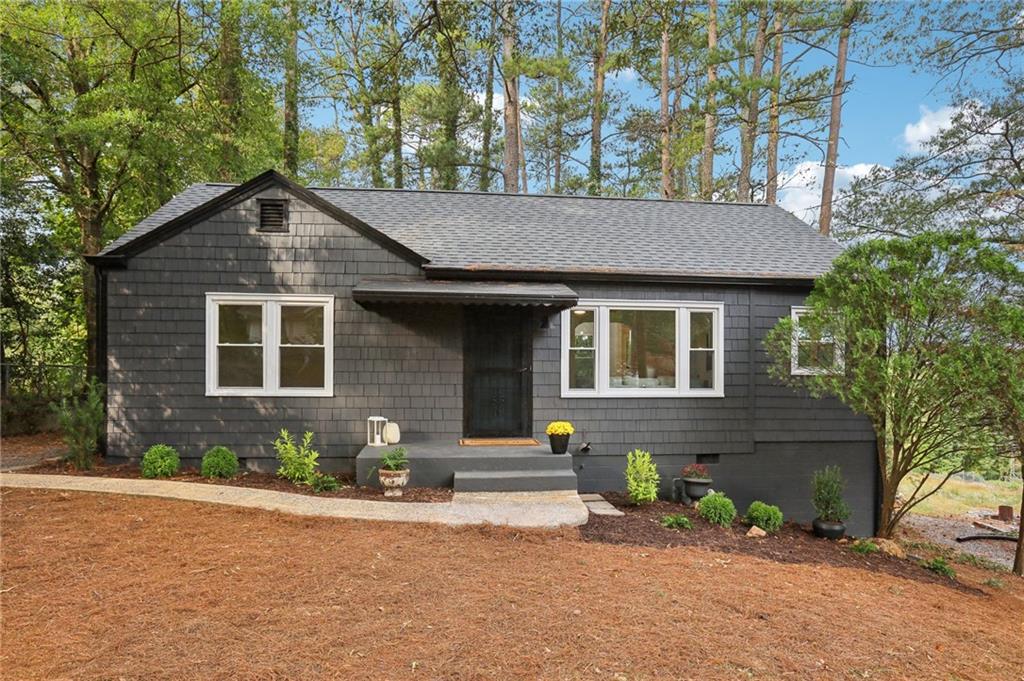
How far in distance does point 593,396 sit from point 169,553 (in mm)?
5427

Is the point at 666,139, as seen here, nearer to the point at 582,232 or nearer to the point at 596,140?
the point at 596,140

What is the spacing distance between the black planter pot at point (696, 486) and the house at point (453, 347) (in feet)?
2.34

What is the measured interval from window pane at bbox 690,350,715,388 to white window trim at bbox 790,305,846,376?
111cm

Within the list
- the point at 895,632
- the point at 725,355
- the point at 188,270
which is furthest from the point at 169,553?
the point at 725,355

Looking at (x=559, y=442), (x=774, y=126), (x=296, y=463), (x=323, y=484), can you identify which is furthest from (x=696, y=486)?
(x=774, y=126)

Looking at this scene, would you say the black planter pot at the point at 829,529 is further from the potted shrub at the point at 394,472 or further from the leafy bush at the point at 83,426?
the leafy bush at the point at 83,426

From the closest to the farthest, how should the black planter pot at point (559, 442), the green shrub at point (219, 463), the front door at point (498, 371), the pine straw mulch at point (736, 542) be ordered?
1. the pine straw mulch at point (736, 542)
2. the black planter pot at point (559, 442)
3. the green shrub at point (219, 463)
4. the front door at point (498, 371)

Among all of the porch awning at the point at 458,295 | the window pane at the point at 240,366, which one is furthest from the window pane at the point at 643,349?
the window pane at the point at 240,366

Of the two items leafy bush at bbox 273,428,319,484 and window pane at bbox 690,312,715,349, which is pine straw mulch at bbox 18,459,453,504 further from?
window pane at bbox 690,312,715,349

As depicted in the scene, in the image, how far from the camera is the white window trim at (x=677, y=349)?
786cm

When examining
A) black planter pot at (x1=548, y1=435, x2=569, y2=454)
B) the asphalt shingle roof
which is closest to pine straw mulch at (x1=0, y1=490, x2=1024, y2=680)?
black planter pot at (x1=548, y1=435, x2=569, y2=454)

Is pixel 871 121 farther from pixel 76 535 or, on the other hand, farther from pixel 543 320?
pixel 76 535

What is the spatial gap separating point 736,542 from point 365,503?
3832 mm

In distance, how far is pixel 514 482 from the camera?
20.4 ft
